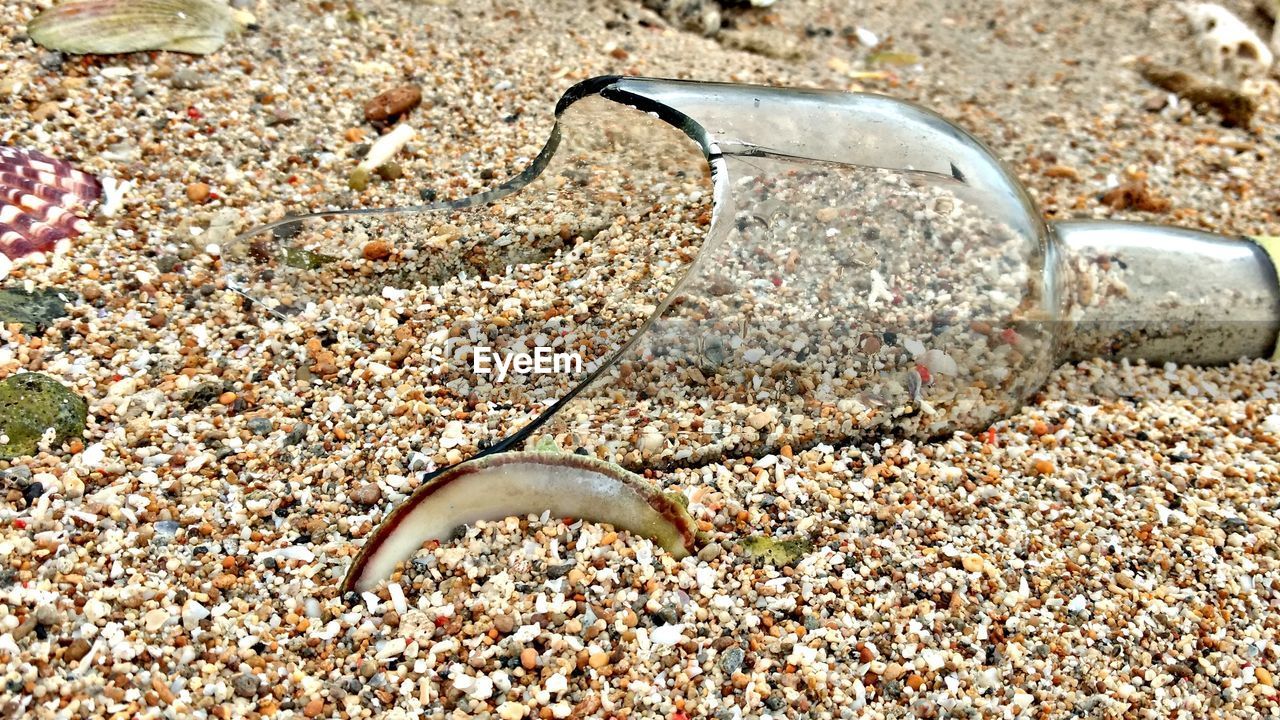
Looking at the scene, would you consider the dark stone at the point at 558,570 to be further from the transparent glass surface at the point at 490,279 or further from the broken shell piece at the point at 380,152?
the broken shell piece at the point at 380,152

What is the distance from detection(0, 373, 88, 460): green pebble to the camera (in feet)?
5.98

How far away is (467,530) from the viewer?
1.71m

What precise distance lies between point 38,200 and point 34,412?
0.68 metres

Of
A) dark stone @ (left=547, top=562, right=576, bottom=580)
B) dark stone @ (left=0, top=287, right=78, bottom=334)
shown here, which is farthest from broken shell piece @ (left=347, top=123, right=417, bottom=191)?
dark stone @ (left=547, top=562, right=576, bottom=580)

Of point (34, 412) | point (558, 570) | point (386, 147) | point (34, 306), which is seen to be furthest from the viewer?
point (386, 147)

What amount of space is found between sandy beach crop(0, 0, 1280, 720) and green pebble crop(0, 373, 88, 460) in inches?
1.2

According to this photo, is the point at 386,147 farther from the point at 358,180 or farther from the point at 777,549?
the point at 777,549

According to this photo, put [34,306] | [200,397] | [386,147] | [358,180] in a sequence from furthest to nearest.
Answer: [386,147] → [358,180] → [34,306] → [200,397]

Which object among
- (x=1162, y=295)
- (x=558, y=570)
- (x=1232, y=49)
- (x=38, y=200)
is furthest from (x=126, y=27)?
(x=1232, y=49)

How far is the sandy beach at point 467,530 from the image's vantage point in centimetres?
154

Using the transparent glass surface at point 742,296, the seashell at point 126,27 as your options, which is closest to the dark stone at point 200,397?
the transparent glass surface at point 742,296

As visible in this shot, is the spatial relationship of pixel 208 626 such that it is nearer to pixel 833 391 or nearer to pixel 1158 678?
pixel 833 391

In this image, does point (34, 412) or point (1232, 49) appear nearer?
point (34, 412)

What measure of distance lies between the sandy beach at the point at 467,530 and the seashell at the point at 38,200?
7 centimetres
